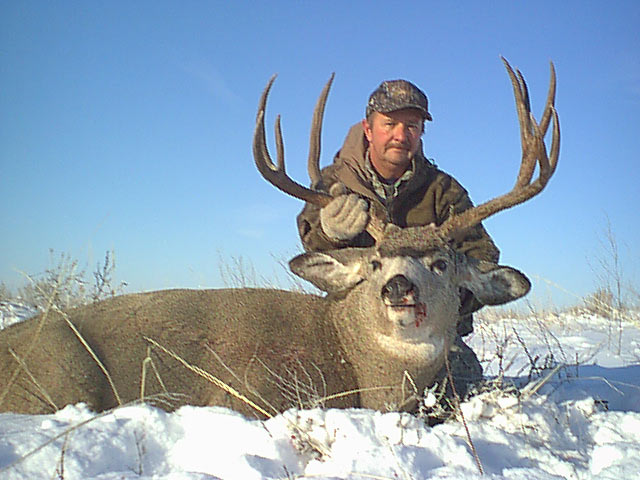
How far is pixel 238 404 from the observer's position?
3.38 meters

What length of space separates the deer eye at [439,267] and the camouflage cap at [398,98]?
1.54 metres

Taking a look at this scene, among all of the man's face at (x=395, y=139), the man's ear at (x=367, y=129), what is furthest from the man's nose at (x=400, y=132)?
the man's ear at (x=367, y=129)

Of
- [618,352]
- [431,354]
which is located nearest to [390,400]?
[431,354]

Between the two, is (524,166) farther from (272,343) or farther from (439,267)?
(272,343)

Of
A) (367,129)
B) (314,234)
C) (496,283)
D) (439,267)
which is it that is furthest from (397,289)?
(367,129)

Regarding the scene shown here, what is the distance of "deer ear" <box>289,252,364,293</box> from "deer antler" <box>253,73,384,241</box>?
0.98 feet

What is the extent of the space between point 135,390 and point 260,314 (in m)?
0.86

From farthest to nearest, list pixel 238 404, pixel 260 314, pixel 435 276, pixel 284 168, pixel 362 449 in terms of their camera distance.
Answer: pixel 284 168, pixel 260 314, pixel 435 276, pixel 238 404, pixel 362 449

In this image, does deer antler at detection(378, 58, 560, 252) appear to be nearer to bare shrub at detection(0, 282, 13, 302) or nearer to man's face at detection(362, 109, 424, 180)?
man's face at detection(362, 109, 424, 180)

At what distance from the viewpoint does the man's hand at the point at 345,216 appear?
388 cm

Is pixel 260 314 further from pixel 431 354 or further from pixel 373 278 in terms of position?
pixel 431 354

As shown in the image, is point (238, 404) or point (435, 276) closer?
point (238, 404)

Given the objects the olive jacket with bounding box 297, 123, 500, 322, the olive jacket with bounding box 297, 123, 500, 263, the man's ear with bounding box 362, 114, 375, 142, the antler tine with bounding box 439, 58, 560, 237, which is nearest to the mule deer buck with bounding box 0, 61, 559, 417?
the antler tine with bounding box 439, 58, 560, 237

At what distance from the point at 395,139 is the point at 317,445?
3005 mm
